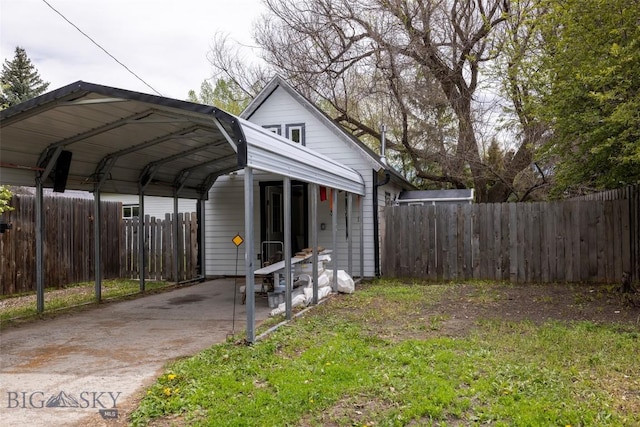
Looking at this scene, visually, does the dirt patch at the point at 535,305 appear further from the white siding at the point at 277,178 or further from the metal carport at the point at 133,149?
the white siding at the point at 277,178

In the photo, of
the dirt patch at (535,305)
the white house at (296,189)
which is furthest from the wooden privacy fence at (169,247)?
the dirt patch at (535,305)

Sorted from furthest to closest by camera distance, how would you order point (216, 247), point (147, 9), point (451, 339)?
point (216, 247)
point (147, 9)
point (451, 339)

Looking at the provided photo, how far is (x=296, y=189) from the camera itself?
13438 mm

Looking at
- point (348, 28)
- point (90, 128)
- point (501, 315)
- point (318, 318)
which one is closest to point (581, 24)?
point (501, 315)

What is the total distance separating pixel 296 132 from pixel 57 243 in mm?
5858

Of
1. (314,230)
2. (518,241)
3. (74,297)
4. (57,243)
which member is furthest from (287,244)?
(57,243)

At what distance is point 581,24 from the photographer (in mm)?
7680

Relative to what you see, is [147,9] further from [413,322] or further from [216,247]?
[413,322]

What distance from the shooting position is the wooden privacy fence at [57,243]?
9.85 m

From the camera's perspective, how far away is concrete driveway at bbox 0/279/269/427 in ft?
12.7

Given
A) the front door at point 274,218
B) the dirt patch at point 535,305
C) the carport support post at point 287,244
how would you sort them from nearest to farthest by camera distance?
the carport support post at point 287,244
the dirt patch at point 535,305
the front door at point 274,218

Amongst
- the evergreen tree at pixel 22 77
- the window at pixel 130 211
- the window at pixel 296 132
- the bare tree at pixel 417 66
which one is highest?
the evergreen tree at pixel 22 77

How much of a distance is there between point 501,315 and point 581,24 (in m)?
4.49

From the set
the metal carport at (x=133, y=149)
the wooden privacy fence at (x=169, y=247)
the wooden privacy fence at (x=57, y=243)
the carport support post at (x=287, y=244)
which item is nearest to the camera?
the metal carport at (x=133, y=149)
